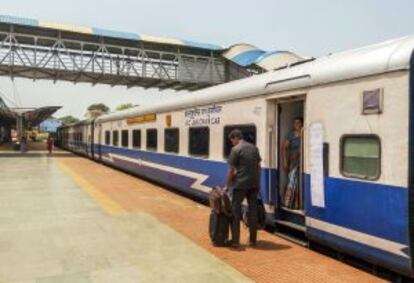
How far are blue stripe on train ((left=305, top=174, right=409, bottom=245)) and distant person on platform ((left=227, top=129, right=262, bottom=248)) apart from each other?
2.92 feet

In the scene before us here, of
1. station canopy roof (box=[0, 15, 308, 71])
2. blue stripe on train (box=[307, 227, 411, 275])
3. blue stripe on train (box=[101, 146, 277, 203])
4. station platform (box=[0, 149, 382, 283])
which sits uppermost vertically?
station canopy roof (box=[0, 15, 308, 71])

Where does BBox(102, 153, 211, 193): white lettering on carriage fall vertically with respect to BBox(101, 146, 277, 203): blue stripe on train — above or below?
below

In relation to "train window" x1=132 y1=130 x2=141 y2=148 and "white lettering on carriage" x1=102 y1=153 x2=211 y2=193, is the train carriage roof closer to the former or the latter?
"white lettering on carriage" x1=102 y1=153 x2=211 y2=193

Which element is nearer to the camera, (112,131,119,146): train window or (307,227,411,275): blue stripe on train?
(307,227,411,275): blue stripe on train

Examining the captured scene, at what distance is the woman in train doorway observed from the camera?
8328 mm

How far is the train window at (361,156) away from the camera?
6410 mm

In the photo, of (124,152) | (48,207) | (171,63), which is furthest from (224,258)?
(171,63)

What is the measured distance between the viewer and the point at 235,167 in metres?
7.96

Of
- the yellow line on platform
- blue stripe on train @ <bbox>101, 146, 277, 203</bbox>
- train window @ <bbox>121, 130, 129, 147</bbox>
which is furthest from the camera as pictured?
train window @ <bbox>121, 130, 129, 147</bbox>

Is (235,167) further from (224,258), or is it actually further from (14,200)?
(14,200)

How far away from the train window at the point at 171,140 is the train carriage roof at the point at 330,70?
278cm

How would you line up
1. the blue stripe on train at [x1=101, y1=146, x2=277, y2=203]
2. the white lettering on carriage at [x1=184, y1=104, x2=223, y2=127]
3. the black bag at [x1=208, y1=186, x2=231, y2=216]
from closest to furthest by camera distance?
the black bag at [x1=208, y1=186, x2=231, y2=216], the blue stripe on train at [x1=101, y1=146, x2=277, y2=203], the white lettering on carriage at [x1=184, y1=104, x2=223, y2=127]

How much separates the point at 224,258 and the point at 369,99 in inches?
110

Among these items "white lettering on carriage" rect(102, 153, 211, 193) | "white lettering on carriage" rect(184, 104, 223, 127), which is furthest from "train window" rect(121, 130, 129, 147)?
"white lettering on carriage" rect(184, 104, 223, 127)
